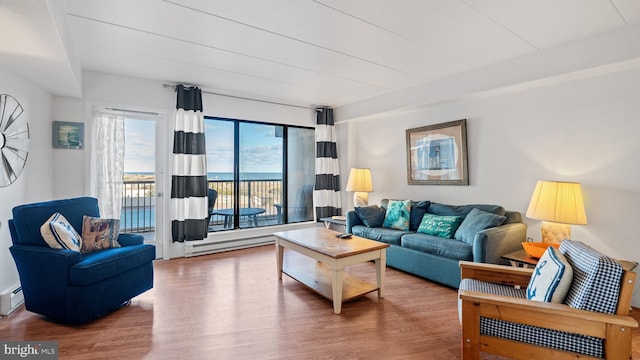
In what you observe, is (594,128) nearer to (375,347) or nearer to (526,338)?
(526,338)

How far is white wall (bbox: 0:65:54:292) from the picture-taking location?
8.33 feet

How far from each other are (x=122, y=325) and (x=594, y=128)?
4.52 m

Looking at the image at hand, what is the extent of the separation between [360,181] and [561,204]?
104 inches

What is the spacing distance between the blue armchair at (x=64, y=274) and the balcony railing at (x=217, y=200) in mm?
1405

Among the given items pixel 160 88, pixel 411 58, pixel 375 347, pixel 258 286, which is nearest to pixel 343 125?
pixel 411 58

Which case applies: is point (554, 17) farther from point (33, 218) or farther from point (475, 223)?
point (33, 218)

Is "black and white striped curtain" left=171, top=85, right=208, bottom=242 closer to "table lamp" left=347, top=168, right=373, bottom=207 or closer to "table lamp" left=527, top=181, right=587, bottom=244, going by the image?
"table lamp" left=347, top=168, right=373, bottom=207

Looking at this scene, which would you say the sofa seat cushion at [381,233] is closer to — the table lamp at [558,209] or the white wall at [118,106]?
the table lamp at [558,209]

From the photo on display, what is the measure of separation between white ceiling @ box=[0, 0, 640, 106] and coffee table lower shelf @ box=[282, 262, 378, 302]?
2351mm

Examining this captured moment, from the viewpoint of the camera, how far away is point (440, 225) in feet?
11.2

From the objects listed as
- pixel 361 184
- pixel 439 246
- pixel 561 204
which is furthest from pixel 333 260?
pixel 361 184

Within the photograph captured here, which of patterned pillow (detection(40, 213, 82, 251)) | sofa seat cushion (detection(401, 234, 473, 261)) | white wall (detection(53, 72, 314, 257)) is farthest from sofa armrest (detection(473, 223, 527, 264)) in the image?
white wall (detection(53, 72, 314, 257))

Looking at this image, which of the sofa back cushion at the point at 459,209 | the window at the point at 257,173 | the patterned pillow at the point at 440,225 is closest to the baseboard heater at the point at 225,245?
the window at the point at 257,173

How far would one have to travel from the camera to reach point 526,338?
154cm
